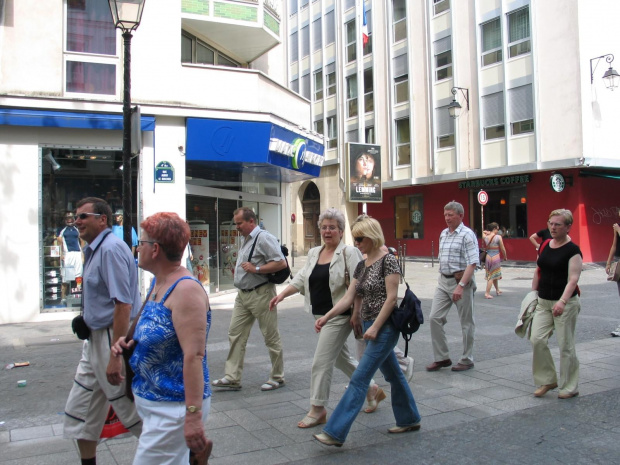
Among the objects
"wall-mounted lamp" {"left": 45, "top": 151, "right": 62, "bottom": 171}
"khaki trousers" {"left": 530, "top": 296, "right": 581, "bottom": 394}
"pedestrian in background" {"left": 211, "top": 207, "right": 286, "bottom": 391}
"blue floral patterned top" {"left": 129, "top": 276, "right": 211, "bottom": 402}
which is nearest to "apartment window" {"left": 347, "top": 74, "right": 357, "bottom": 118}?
"wall-mounted lamp" {"left": 45, "top": 151, "right": 62, "bottom": 171}

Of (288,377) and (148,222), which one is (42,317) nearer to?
(288,377)

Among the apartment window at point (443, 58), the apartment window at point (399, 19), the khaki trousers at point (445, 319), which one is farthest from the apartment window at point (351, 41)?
the khaki trousers at point (445, 319)

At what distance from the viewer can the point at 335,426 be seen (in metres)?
4.24

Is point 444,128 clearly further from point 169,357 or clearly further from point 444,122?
point 169,357

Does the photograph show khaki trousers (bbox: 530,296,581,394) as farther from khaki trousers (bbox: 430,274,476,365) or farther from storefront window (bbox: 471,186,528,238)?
storefront window (bbox: 471,186,528,238)

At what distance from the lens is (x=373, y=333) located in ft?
14.1

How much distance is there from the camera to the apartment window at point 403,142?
29.4 m

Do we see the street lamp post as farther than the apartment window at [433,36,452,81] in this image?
No

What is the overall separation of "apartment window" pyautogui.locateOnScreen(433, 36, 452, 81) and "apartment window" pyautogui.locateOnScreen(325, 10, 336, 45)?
866 centimetres

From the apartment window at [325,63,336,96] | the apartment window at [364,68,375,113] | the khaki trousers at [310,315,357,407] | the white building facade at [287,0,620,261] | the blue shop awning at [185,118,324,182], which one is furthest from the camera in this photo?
the apartment window at [325,63,336,96]

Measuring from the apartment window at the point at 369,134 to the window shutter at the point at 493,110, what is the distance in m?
7.74

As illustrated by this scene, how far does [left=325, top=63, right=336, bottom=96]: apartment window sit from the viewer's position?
34.5m

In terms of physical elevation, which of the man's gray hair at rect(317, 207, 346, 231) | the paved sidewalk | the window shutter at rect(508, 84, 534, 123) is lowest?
the paved sidewalk

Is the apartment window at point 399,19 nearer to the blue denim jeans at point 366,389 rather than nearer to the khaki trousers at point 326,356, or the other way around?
the khaki trousers at point 326,356
